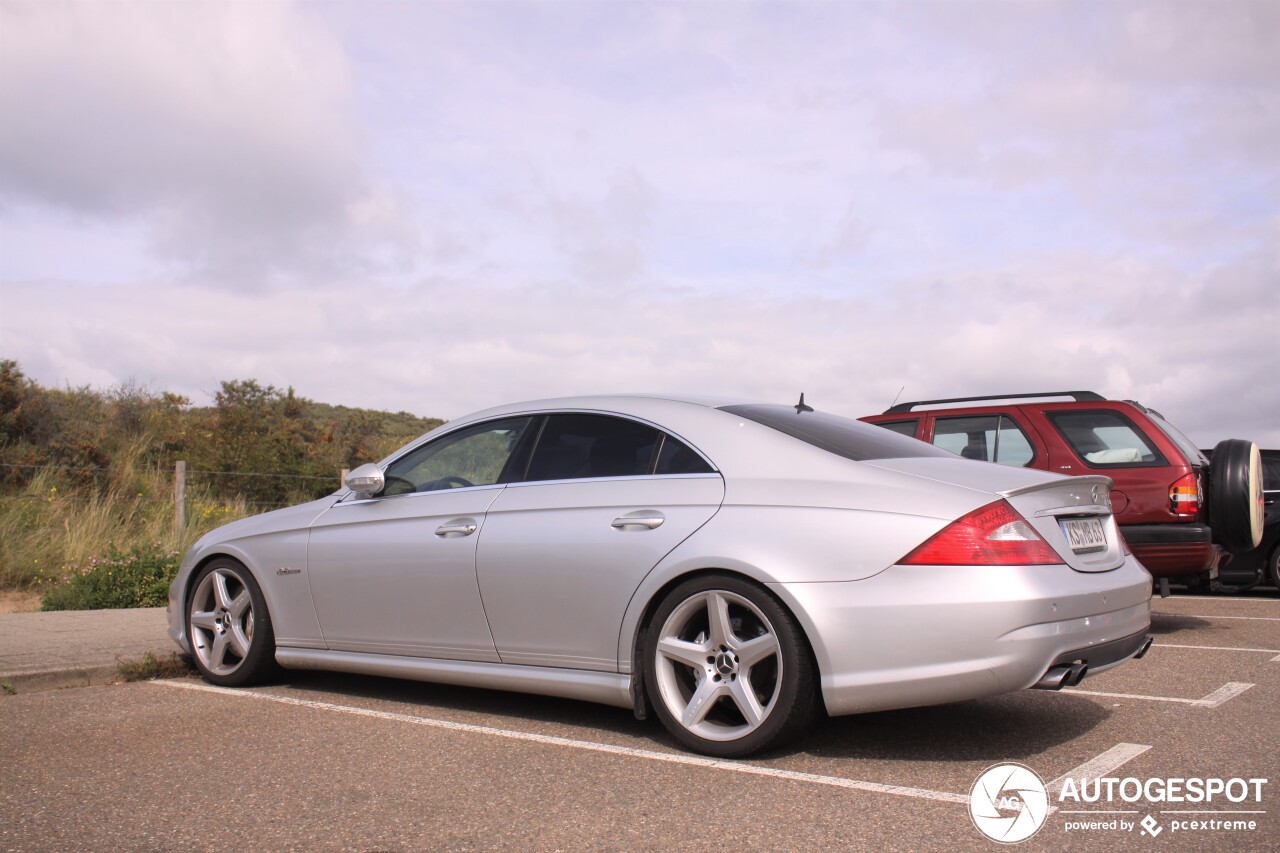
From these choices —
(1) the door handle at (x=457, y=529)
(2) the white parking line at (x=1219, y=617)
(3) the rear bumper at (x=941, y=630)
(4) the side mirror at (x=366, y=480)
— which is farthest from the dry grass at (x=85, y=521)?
(2) the white parking line at (x=1219, y=617)

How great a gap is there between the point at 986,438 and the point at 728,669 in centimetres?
548

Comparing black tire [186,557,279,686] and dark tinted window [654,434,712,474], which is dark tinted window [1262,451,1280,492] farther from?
black tire [186,557,279,686]

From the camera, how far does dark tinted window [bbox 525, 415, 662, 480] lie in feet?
16.6

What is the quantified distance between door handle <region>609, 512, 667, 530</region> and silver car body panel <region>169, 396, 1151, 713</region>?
0.5 inches

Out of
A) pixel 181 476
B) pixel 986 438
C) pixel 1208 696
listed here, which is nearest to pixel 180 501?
pixel 181 476

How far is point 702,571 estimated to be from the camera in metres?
4.48

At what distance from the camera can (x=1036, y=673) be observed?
13.2 feet

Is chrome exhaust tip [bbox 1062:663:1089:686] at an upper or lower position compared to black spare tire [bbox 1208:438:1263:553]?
lower


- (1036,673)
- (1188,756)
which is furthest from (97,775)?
(1188,756)

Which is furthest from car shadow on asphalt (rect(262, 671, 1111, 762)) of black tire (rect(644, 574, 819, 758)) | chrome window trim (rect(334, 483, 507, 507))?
chrome window trim (rect(334, 483, 507, 507))

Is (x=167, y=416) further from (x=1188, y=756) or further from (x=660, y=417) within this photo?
(x=1188, y=756)

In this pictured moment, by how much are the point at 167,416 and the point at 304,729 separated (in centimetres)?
1880

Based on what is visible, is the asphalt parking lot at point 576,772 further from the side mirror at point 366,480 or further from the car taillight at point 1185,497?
the car taillight at point 1185,497

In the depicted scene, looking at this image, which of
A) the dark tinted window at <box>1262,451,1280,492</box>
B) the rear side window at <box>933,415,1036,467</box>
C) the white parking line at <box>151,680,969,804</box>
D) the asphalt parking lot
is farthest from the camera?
the dark tinted window at <box>1262,451,1280,492</box>
